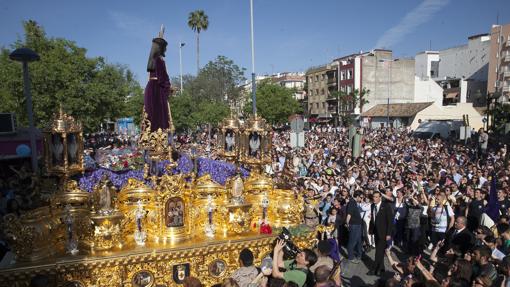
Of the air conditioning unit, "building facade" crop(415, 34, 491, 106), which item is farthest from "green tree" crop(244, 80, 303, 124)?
the air conditioning unit

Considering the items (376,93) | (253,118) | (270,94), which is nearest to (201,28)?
(270,94)

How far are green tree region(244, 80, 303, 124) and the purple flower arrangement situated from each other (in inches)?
1637

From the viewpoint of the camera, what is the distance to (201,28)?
197 ft

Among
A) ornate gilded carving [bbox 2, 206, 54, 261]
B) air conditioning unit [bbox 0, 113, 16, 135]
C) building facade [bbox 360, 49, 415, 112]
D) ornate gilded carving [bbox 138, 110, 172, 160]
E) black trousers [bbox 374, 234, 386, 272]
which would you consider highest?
building facade [bbox 360, 49, 415, 112]

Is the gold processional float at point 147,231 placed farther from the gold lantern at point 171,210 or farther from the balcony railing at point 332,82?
the balcony railing at point 332,82

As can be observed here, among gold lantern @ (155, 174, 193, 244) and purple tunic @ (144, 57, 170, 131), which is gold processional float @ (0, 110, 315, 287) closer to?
gold lantern @ (155, 174, 193, 244)

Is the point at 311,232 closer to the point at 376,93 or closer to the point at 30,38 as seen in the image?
the point at 30,38

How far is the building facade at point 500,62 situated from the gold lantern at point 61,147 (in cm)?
5131

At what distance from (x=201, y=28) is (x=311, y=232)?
56.2m

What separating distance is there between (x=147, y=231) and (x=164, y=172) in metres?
3.30

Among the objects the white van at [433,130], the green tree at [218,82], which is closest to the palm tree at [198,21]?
the green tree at [218,82]

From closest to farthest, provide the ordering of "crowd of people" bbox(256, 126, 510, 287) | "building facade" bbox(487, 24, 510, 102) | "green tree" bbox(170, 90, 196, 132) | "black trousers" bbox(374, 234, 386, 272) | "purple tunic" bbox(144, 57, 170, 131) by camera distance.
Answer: "crowd of people" bbox(256, 126, 510, 287)
"black trousers" bbox(374, 234, 386, 272)
"purple tunic" bbox(144, 57, 170, 131)
"green tree" bbox(170, 90, 196, 132)
"building facade" bbox(487, 24, 510, 102)

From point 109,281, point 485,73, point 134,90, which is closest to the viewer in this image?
point 109,281

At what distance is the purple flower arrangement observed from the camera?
37.6 ft
